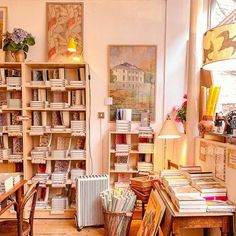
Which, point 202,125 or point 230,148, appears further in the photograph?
point 202,125

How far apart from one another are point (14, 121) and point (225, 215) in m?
2.77

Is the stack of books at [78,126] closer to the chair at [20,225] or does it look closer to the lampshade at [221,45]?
the chair at [20,225]

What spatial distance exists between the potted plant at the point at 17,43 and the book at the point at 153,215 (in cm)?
239

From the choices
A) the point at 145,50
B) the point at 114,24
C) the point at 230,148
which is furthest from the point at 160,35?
the point at 230,148

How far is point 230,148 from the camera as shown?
1.79 m

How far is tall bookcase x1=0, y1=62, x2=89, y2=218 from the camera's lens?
10.6 feet

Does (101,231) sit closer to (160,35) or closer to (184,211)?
(184,211)

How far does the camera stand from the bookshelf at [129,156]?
3.31 m

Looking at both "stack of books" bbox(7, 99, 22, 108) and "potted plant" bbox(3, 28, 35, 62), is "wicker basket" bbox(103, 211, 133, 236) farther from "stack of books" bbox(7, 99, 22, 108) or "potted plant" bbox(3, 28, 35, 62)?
"potted plant" bbox(3, 28, 35, 62)

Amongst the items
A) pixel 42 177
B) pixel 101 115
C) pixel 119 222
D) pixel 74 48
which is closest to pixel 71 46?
pixel 74 48

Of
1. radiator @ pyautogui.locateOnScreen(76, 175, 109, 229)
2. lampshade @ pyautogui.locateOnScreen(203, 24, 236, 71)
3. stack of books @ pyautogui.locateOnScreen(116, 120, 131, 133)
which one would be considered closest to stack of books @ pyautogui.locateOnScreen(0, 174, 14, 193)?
radiator @ pyautogui.locateOnScreen(76, 175, 109, 229)

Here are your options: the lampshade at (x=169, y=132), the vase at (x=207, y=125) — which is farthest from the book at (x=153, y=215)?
the lampshade at (x=169, y=132)

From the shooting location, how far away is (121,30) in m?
3.46

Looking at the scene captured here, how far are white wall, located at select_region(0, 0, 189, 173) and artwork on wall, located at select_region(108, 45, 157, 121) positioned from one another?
9 centimetres
